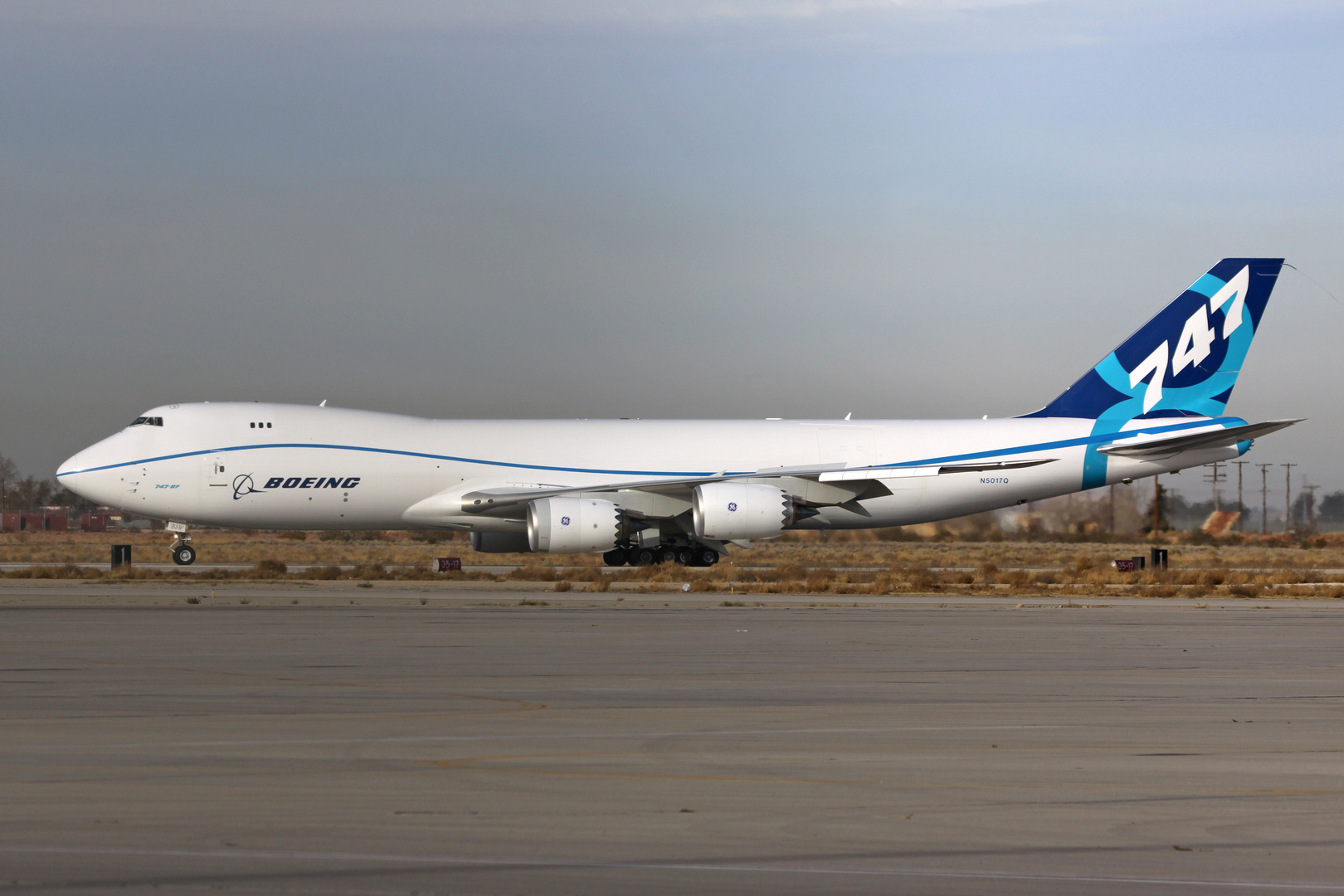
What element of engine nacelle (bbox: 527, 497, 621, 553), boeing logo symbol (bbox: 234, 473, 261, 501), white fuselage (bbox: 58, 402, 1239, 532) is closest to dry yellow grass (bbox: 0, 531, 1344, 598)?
engine nacelle (bbox: 527, 497, 621, 553)

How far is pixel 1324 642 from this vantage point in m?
16.7

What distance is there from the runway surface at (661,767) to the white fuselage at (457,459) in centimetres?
1611

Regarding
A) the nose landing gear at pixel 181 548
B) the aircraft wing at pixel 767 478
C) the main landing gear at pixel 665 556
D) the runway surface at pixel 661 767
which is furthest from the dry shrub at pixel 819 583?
the nose landing gear at pixel 181 548

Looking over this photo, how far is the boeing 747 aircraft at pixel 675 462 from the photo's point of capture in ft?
103

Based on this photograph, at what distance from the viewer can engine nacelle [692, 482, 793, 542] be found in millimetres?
30625

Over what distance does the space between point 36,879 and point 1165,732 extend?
726 centimetres

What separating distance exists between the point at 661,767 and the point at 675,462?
83.2ft

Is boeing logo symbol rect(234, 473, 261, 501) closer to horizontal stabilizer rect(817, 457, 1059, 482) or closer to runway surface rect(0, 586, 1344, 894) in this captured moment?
horizontal stabilizer rect(817, 457, 1059, 482)

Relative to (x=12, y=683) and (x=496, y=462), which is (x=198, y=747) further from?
(x=496, y=462)

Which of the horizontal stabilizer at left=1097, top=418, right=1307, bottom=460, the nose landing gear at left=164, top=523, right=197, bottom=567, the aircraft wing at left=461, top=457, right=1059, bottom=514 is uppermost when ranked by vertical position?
the horizontal stabilizer at left=1097, top=418, right=1307, bottom=460

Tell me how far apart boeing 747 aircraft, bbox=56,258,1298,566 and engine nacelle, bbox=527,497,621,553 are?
4 cm

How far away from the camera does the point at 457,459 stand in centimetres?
3219

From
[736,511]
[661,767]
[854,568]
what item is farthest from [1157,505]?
[661,767]

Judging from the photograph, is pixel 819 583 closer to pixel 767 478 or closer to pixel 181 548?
pixel 767 478
